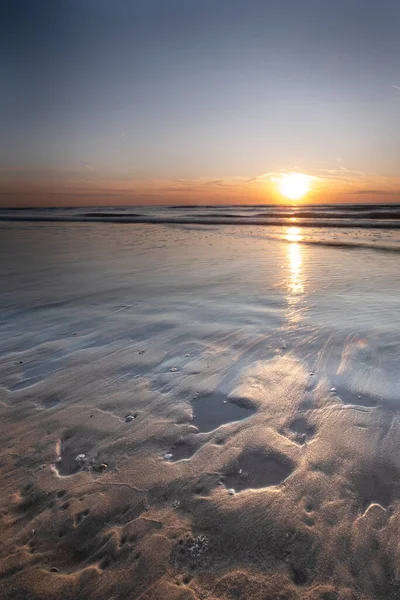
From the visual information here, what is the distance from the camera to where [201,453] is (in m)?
2.33

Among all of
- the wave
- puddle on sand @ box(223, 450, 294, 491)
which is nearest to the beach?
puddle on sand @ box(223, 450, 294, 491)

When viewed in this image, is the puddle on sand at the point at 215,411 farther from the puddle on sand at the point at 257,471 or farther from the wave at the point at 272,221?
the wave at the point at 272,221

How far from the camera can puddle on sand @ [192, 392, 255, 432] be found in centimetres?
264

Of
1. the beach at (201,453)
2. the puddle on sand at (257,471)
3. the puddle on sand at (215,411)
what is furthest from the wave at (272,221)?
the puddle on sand at (257,471)

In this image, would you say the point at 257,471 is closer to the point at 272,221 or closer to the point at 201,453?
the point at 201,453

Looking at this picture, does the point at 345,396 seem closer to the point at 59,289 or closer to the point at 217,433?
the point at 217,433

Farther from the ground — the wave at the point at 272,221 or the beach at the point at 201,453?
the wave at the point at 272,221

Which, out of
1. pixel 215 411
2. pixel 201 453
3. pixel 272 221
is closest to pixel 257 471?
pixel 201 453

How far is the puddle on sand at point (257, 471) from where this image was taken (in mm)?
2078

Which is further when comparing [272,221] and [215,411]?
[272,221]

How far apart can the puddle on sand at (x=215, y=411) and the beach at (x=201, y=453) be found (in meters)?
0.02

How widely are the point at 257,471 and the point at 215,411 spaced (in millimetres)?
691

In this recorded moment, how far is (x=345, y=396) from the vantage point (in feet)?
9.50

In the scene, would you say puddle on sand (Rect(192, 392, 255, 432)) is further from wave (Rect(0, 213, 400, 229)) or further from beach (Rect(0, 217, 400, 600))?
wave (Rect(0, 213, 400, 229))
